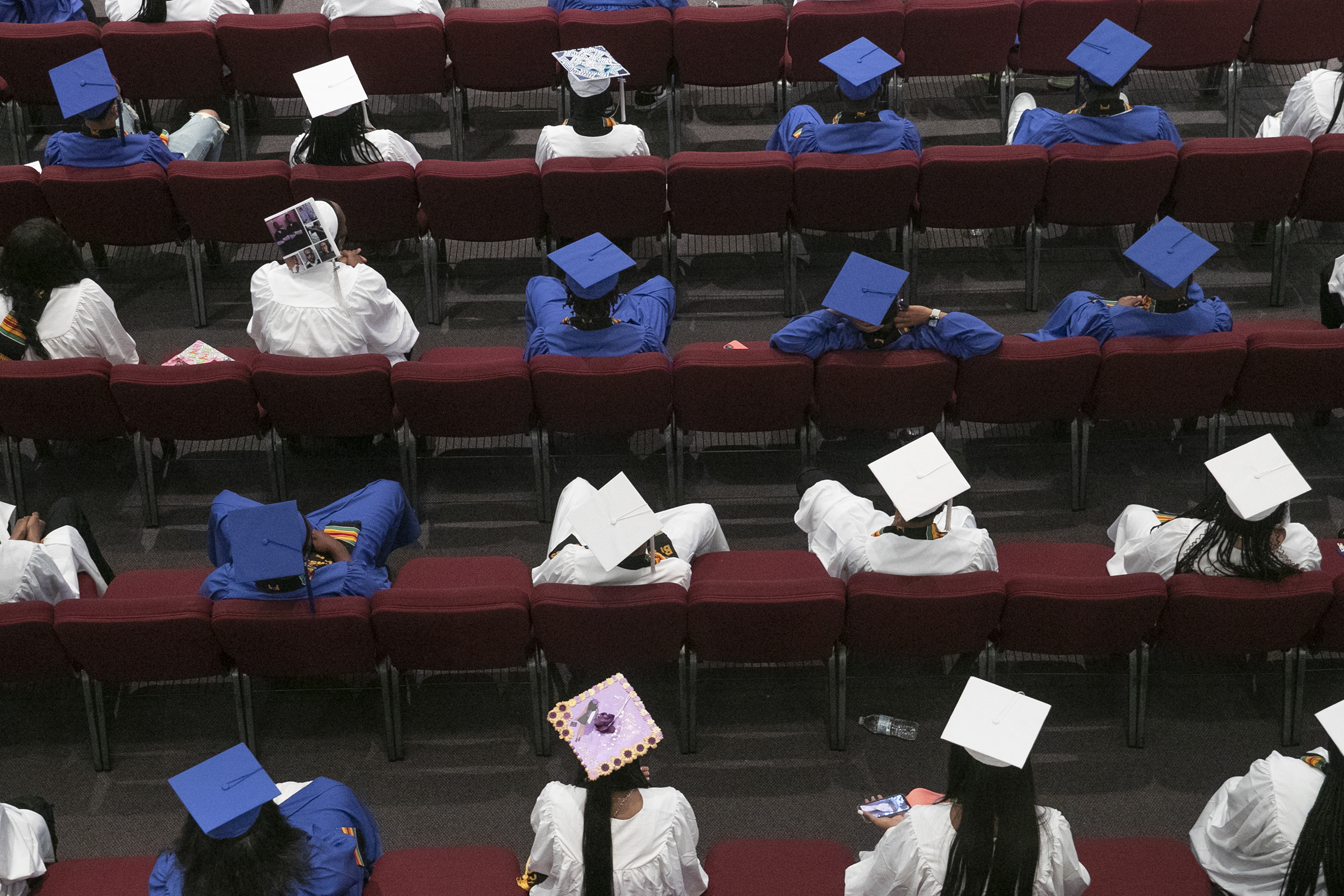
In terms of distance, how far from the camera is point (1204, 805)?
3.94 meters

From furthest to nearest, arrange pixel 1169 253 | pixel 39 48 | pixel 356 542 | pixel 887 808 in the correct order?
pixel 39 48 < pixel 1169 253 < pixel 356 542 < pixel 887 808

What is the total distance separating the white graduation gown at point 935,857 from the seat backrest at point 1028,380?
71.2 inches

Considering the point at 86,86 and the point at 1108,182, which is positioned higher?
the point at 86,86

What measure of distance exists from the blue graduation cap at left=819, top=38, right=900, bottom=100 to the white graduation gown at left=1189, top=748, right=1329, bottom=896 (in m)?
3.18

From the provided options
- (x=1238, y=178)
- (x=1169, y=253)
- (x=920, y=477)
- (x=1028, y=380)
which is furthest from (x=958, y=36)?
(x=920, y=477)

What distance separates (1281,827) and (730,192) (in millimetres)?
3124

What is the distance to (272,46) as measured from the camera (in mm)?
5684

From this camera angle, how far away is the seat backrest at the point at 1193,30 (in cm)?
567

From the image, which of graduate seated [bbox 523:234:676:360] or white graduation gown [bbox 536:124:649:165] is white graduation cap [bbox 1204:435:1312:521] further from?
white graduation gown [bbox 536:124:649:165]

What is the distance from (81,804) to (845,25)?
450cm

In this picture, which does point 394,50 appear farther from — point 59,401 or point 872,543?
point 872,543

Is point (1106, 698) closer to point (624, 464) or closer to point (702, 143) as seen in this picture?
point (624, 464)

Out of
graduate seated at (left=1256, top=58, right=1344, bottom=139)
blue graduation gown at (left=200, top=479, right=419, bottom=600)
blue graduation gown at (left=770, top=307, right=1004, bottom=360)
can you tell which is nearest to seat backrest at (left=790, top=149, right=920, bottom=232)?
blue graduation gown at (left=770, top=307, right=1004, bottom=360)

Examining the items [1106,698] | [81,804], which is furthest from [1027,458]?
[81,804]
